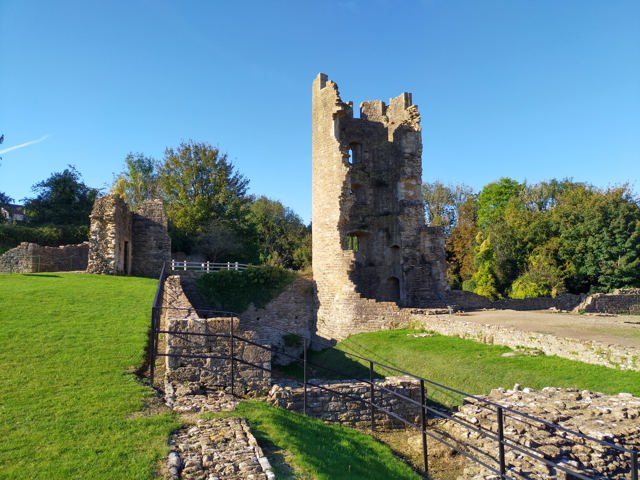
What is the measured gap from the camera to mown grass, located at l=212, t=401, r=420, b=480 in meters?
5.48

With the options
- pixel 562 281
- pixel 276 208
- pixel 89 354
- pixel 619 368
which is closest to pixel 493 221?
pixel 562 281

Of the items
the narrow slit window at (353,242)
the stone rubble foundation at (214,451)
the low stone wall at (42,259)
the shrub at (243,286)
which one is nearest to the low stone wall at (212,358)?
the stone rubble foundation at (214,451)

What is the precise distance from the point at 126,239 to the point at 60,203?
701 inches

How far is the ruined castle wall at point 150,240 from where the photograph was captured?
2600 centimetres

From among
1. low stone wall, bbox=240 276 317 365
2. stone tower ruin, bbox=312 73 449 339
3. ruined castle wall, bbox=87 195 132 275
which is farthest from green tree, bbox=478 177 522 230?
ruined castle wall, bbox=87 195 132 275

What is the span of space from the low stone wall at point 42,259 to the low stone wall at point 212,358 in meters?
19.8

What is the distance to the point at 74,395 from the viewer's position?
6.83 metres

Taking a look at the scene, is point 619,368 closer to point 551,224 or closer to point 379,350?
point 379,350

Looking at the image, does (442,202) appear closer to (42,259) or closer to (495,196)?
(495,196)

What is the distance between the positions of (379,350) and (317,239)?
306 inches

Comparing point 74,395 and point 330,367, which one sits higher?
point 74,395

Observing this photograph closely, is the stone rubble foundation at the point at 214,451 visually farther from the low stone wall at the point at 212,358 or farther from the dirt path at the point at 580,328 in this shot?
the dirt path at the point at 580,328

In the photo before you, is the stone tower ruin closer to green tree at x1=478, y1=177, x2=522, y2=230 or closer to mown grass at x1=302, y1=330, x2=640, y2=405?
mown grass at x1=302, y1=330, x2=640, y2=405

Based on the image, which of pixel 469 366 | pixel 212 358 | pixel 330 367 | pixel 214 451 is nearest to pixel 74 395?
pixel 212 358
